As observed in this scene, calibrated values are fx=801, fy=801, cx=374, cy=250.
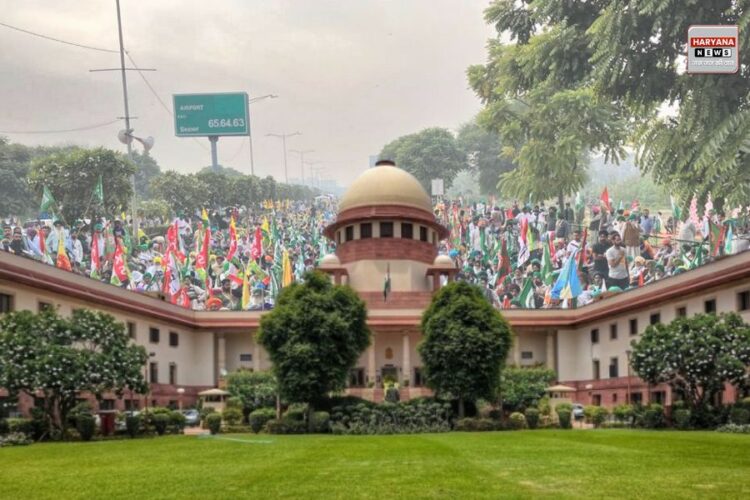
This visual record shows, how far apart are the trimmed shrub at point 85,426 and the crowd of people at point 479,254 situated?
37062mm

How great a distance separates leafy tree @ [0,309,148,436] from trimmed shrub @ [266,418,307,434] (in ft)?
19.4

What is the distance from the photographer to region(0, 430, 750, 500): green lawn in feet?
44.1

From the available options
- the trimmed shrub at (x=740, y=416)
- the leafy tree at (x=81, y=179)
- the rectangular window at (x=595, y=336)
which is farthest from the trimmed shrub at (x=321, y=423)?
the leafy tree at (x=81, y=179)

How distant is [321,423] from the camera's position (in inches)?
1398

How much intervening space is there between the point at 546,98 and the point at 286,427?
71624mm

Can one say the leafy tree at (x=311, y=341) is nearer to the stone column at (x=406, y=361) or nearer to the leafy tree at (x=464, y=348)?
the leafy tree at (x=464, y=348)

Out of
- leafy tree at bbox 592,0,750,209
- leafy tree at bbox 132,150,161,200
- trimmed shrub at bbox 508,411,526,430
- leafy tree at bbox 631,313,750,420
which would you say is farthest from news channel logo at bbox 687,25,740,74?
leafy tree at bbox 132,150,161,200

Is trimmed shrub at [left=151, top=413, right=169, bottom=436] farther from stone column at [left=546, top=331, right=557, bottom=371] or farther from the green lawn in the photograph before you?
stone column at [left=546, top=331, right=557, bottom=371]

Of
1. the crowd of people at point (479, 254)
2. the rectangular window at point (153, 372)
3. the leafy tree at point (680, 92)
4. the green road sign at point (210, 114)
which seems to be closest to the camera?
the rectangular window at point (153, 372)

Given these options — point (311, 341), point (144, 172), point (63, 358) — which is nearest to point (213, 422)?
point (311, 341)

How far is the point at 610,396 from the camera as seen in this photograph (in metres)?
49.5

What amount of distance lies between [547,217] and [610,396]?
43.7 metres

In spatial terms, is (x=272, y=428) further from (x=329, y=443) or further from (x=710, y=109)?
(x=710, y=109)

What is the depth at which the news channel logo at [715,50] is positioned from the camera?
141 feet
